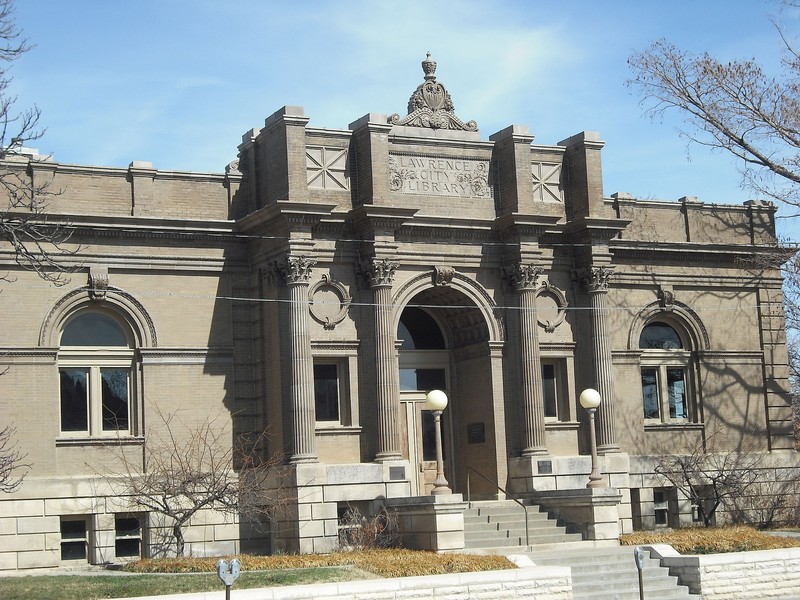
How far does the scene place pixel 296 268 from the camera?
107 feet

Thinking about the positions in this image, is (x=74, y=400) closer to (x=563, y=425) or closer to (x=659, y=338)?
(x=563, y=425)

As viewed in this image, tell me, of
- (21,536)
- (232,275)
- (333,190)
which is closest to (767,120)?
(333,190)

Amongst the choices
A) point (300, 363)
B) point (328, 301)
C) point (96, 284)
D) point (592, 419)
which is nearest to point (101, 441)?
point (96, 284)

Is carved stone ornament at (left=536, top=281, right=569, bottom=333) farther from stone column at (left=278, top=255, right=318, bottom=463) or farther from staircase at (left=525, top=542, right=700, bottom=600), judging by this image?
staircase at (left=525, top=542, right=700, bottom=600)

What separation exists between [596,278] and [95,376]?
1396cm

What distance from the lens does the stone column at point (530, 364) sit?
35156 millimetres

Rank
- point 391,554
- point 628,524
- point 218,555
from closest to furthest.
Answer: point 391,554
point 218,555
point 628,524

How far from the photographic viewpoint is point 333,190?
34.1 m

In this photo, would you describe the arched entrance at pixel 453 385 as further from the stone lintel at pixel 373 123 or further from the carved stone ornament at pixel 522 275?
the stone lintel at pixel 373 123

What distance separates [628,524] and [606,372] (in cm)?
418

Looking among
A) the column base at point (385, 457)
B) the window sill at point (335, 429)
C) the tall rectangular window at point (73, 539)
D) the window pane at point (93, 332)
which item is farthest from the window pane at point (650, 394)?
the tall rectangular window at point (73, 539)

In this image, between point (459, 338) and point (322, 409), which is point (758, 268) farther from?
point (322, 409)

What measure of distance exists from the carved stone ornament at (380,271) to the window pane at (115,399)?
6.62 meters

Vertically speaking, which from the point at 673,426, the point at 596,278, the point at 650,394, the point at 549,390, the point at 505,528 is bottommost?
the point at 505,528
